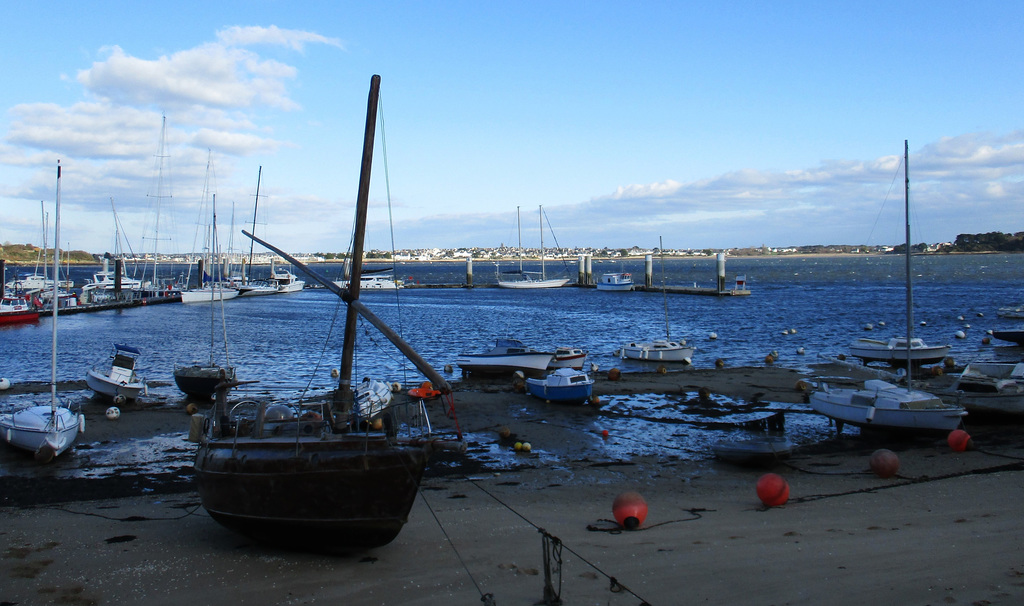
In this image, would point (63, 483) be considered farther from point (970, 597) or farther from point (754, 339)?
point (754, 339)

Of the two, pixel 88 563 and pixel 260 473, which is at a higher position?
pixel 260 473

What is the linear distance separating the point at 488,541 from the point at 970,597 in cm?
782

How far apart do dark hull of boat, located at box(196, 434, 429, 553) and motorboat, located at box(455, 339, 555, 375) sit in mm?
24979

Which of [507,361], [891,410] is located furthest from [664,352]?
[891,410]

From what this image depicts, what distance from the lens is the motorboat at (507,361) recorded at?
37.2m

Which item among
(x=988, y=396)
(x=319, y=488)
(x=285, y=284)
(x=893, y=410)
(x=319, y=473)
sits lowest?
(x=893, y=410)

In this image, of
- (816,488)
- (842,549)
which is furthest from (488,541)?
(816,488)

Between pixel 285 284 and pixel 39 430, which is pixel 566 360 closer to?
pixel 39 430

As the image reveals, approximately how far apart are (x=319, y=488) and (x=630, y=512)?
6.25m

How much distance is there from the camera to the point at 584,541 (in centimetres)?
1356

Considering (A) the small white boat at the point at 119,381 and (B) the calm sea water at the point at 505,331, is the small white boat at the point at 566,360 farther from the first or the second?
(A) the small white boat at the point at 119,381

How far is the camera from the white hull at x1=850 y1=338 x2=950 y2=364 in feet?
132

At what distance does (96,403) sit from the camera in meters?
29.3

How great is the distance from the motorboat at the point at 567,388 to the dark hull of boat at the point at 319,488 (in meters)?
17.5
